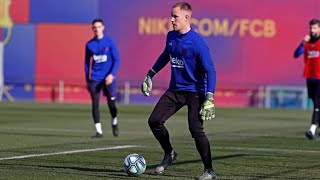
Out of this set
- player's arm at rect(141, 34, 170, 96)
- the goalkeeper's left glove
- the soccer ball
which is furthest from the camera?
player's arm at rect(141, 34, 170, 96)

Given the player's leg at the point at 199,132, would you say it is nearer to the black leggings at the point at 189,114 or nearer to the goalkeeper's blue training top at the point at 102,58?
the black leggings at the point at 189,114

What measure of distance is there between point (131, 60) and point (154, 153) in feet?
93.6

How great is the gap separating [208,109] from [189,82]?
580 millimetres

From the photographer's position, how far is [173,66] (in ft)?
39.5

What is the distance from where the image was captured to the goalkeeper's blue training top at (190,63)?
11.7m

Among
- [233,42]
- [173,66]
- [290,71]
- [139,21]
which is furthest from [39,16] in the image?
[173,66]

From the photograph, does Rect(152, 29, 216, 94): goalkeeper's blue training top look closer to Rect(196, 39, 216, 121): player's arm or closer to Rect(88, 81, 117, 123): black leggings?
Rect(196, 39, 216, 121): player's arm

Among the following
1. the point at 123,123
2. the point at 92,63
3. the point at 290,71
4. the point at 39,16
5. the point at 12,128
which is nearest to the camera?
the point at 92,63

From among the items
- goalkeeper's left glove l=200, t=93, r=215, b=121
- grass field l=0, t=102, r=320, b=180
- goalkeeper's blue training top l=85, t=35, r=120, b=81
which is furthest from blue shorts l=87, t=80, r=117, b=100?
goalkeeper's left glove l=200, t=93, r=215, b=121

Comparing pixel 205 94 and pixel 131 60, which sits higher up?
pixel 205 94

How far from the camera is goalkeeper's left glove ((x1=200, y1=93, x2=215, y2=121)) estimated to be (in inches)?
455

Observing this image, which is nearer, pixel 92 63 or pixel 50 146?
pixel 50 146

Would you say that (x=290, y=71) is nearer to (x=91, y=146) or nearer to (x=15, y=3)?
(x=15, y=3)

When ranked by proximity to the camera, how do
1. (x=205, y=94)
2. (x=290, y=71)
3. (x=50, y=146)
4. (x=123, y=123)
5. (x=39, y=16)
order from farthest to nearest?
(x=39, y=16) < (x=290, y=71) < (x=123, y=123) < (x=50, y=146) < (x=205, y=94)
